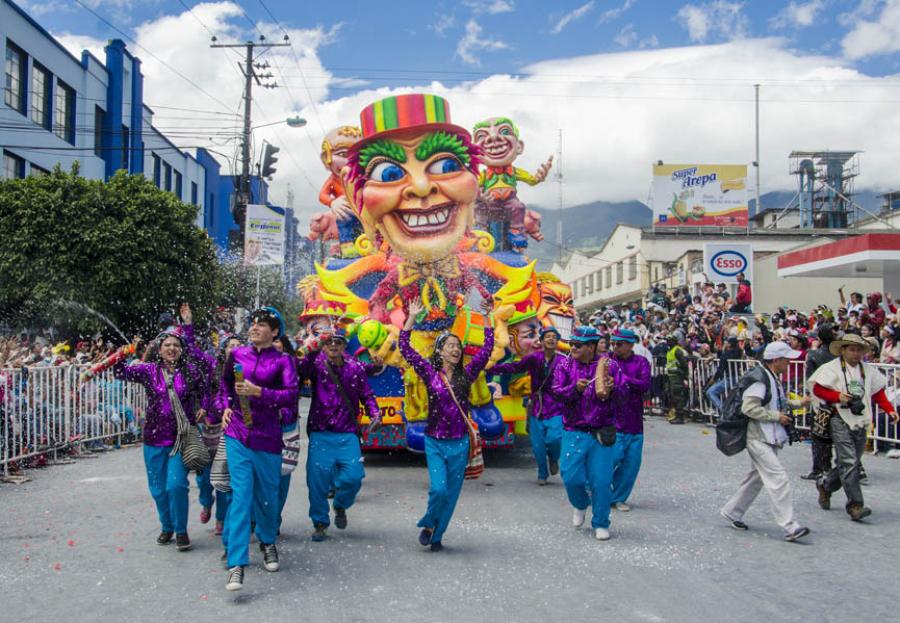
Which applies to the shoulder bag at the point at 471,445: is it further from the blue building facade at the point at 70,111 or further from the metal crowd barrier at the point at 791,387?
the blue building facade at the point at 70,111

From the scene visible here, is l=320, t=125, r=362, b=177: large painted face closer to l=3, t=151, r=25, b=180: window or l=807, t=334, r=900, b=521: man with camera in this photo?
l=807, t=334, r=900, b=521: man with camera

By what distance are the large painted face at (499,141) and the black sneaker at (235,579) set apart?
313 inches

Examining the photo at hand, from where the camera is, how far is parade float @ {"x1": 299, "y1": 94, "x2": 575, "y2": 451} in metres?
9.07

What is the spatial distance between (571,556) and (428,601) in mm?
1411

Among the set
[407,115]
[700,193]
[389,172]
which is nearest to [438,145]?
[407,115]

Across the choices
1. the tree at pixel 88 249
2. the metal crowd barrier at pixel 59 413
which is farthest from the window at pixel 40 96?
the metal crowd barrier at pixel 59 413

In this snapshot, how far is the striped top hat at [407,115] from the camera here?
9.37m

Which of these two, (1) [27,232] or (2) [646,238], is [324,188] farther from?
(2) [646,238]

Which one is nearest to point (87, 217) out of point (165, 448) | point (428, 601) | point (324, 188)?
point (324, 188)

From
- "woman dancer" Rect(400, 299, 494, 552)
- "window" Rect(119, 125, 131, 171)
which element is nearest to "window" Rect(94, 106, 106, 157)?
"window" Rect(119, 125, 131, 171)

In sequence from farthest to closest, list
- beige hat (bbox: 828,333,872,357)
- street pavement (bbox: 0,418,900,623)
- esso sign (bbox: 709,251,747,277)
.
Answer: esso sign (bbox: 709,251,747,277) → beige hat (bbox: 828,333,872,357) → street pavement (bbox: 0,418,900,623)

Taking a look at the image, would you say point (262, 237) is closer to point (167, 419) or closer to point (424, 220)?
point (424, 220)

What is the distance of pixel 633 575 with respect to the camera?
5438 mm

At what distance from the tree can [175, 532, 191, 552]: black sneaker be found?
39.3 feet
